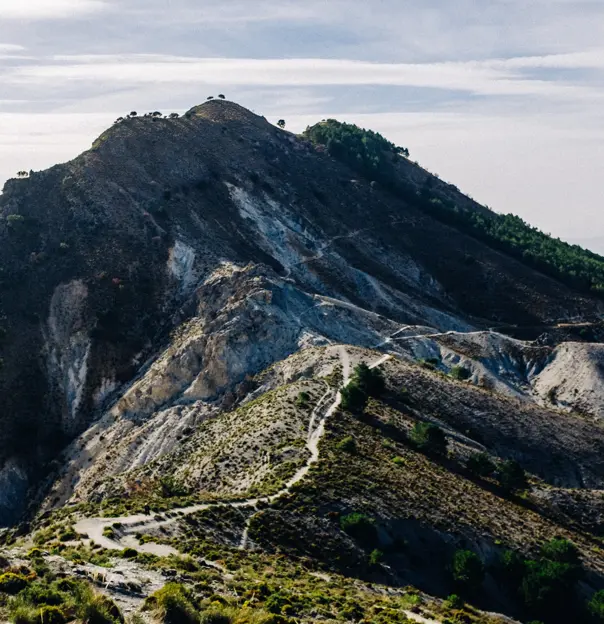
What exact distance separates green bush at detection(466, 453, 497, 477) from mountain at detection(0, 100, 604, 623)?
0.62ft

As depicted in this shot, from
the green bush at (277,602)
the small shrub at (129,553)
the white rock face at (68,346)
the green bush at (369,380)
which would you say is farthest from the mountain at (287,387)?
the small shrub at (129,553)

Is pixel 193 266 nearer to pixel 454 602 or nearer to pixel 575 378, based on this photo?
pixel 575 378

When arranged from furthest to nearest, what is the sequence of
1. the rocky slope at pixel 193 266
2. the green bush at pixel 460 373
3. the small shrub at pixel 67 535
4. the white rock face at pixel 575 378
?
the white rock face at pixel 575 378 → the green bush at pixel 460 373 → the rocky slope at pixel 193 266 → the small shrub at pixel 67 535

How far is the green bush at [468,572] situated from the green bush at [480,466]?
1890 centimetres

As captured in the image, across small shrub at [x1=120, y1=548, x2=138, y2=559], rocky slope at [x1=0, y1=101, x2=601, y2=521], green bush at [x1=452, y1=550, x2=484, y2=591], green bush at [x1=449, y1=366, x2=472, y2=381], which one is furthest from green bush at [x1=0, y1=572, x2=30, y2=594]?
green bush at [x1=449, y1=366, x2=472, y2=381]

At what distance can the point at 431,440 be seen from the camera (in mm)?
71000

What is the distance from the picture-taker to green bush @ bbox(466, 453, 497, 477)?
231ft

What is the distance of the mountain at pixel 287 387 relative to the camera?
4650cm

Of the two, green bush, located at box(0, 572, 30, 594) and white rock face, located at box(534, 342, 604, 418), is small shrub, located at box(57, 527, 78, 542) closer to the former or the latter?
green bush, located at box(0, 572, 30, 594)

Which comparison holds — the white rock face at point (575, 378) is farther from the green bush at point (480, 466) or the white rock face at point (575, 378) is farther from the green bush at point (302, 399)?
the green bush at point (302, 399)

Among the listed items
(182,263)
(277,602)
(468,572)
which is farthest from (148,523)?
(182,263)

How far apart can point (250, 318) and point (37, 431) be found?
2939cm

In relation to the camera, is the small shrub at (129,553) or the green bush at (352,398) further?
the green bush at (352,398)

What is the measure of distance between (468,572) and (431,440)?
2052 centimetres
